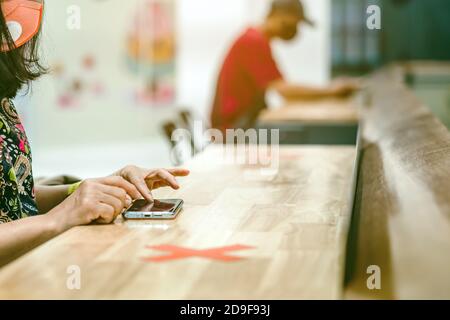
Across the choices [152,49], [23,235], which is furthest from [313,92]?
[23,235]

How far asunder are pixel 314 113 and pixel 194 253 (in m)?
3.22

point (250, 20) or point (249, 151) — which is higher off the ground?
point (250, 20)

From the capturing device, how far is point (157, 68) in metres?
7.79

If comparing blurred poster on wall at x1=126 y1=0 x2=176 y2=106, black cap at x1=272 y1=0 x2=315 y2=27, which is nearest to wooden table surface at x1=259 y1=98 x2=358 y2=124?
black cap at x1=272 y1=0 x2=315 y2=27

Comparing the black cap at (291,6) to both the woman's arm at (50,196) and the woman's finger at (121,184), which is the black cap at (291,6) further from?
the woman's finger at (121,184)

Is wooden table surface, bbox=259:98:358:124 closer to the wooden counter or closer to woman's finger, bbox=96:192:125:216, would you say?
the wooden counter

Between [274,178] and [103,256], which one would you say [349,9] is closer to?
[274,178]

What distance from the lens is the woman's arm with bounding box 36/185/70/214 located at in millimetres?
1751

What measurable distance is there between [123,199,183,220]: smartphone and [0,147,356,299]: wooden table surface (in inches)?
0.8

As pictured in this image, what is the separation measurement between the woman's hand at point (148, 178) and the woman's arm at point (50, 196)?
0.81 feet

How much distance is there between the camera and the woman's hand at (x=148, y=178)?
58.6 inches

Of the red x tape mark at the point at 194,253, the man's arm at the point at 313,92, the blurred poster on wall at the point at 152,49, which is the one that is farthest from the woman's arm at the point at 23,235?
the blurred poster on wall at the point at 152,49
